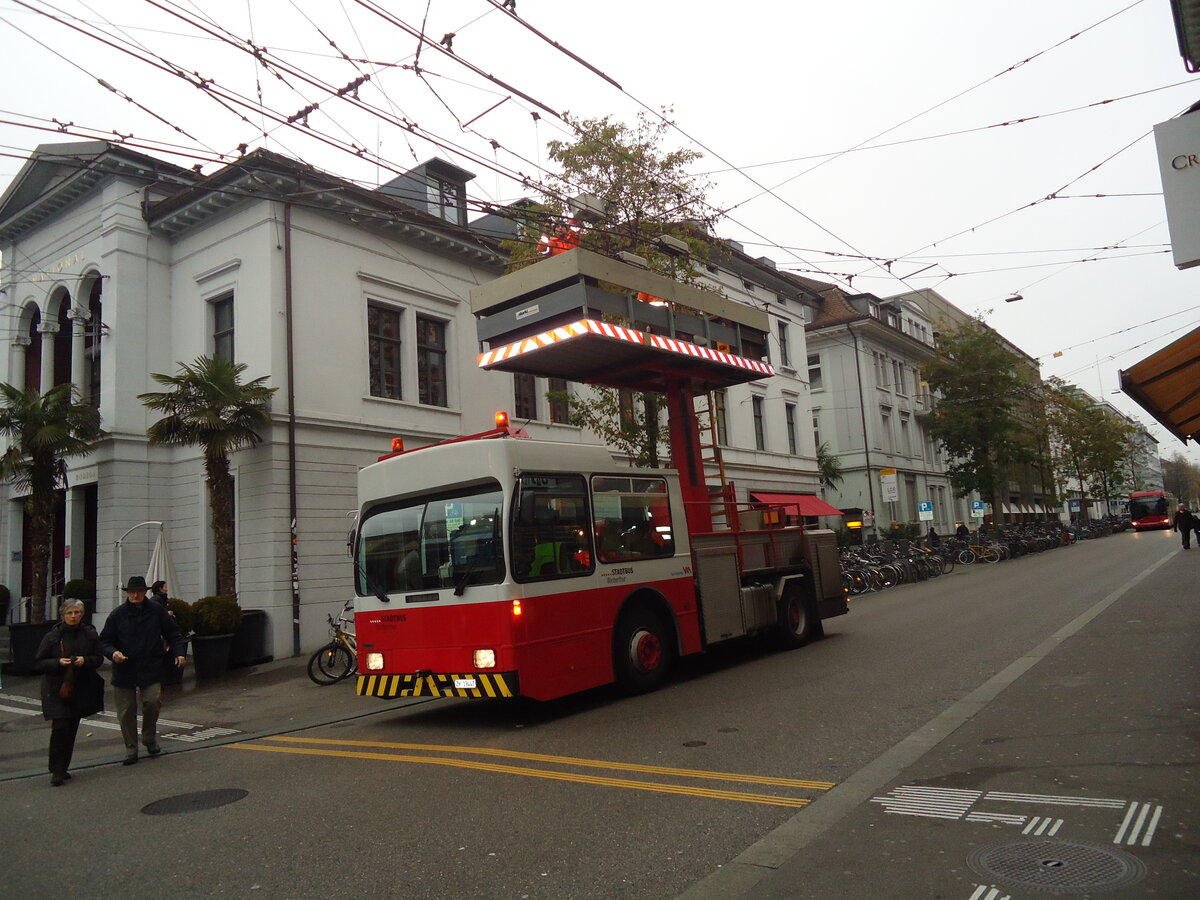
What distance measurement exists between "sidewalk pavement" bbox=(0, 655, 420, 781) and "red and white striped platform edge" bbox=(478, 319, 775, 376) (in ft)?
A: 15.3

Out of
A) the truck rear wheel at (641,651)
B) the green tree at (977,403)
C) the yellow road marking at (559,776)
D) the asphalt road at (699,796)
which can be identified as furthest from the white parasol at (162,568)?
the green tree at (977,403)

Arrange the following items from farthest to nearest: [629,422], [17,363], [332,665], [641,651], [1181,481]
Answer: [1181,481] → [17,363] → [629,422] → [332,665] → [641,651]

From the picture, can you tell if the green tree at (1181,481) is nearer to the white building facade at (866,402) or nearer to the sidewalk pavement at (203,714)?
the white building facade at (866,402)

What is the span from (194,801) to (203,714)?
559 cm

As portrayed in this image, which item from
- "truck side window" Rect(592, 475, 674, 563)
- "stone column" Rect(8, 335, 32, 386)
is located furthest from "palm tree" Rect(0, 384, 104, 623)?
"truck side window" Rect(592, 475, 674, 563)

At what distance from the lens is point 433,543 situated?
355 inches

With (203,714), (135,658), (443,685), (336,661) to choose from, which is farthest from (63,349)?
(443,685)

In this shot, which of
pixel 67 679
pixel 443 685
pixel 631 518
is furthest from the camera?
pixel 631 518

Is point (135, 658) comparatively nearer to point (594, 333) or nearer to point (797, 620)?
point (594, 333)

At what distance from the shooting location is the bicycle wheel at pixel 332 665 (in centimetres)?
1327

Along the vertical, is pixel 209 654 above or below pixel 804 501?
below

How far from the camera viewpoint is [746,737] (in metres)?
7.21

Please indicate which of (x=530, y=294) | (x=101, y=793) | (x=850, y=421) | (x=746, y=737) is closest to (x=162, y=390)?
(x=530, y=294)

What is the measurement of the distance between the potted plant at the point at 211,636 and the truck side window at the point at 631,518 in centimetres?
843
